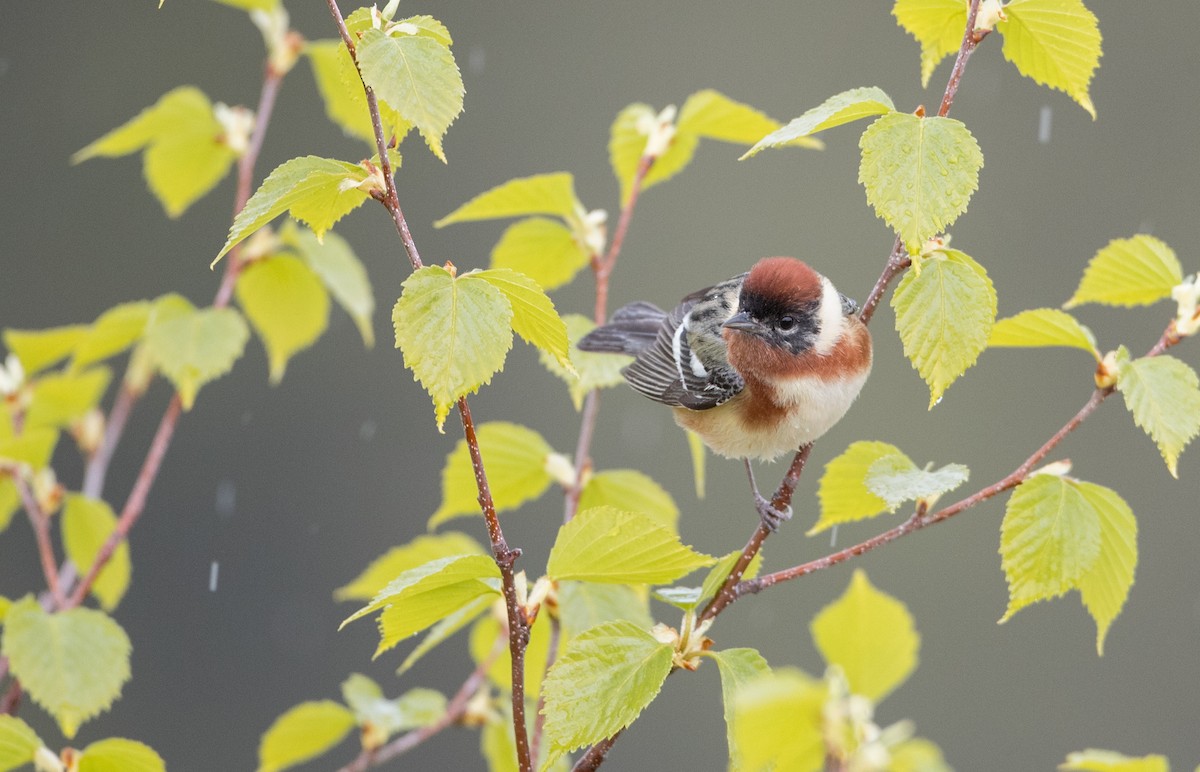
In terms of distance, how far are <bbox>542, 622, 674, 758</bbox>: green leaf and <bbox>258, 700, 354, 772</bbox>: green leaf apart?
79cm

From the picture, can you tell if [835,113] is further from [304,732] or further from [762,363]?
[304,732]

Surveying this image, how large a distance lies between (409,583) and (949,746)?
17.7 feet

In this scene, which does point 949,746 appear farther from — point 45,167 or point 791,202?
point 45,167

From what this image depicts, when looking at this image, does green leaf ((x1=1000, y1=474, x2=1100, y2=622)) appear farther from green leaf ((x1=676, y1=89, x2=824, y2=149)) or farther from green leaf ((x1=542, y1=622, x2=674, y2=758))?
green leaf ((x1=676, y1=89, x2=824, y2=149))

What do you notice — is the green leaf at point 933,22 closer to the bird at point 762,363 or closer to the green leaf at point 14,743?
the bird at point 762,363

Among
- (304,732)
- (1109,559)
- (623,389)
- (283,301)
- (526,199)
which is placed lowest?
(623,389)

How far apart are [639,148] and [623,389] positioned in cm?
424

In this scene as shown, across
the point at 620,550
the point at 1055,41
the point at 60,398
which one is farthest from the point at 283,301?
the point at 1055,41

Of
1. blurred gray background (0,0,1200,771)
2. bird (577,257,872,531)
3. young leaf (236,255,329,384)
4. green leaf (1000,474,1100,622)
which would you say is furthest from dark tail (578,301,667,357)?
blurred gray background (0,0,1200,771)

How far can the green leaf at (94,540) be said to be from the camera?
2088 mm

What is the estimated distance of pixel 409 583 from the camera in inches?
50.8

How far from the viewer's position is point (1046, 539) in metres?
1.48

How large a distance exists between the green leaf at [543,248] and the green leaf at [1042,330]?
75 centimetres

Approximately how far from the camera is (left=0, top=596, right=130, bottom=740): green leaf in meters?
1.63
